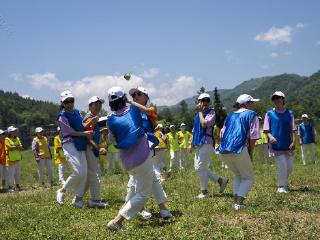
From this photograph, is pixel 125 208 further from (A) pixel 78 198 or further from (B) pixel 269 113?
(B) pixel 269 113

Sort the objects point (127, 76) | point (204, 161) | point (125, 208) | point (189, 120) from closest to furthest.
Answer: point (125, 208) → point (127, 76) → point (204, 161) → point (189, 120)

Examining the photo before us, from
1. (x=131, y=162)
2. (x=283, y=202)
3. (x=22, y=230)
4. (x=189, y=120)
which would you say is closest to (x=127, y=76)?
(x=131, y=162)

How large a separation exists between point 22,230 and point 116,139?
2190mm

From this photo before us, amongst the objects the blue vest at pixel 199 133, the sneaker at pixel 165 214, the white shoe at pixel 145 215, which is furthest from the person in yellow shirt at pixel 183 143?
the sneaker at pixel 165 214

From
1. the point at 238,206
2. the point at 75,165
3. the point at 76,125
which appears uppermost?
the point at 76,125

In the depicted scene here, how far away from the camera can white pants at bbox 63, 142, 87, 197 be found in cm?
889

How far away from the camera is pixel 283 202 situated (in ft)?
27.8

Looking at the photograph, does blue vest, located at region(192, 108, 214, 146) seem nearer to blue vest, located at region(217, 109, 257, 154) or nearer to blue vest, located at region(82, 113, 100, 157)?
blue vest, located at region(217, 109, 257, 154)

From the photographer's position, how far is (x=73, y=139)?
9055 mm

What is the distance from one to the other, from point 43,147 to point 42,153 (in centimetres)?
23

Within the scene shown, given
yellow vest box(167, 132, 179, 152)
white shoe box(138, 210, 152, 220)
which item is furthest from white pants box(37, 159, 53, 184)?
white shoe box(138, 210, 152, 220)

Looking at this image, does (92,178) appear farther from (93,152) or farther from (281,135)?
(281,135)

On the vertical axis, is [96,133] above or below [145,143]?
above

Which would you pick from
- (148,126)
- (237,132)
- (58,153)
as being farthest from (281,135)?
(58,153)
